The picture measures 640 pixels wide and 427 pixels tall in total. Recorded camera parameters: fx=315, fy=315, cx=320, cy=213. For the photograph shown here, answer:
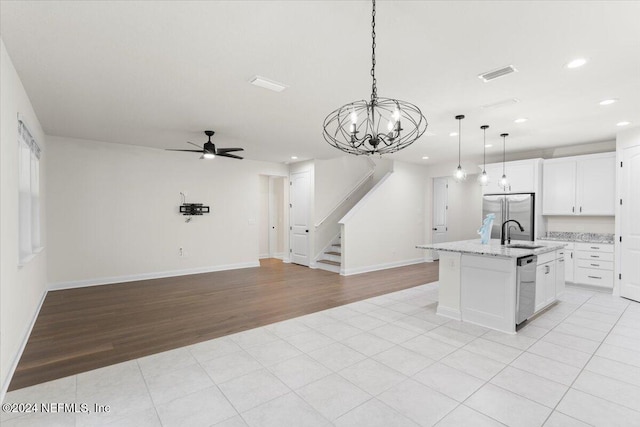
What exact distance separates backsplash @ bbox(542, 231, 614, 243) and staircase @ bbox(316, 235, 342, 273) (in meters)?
4.17

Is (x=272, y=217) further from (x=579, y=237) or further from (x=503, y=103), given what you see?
(x=579, y=237)

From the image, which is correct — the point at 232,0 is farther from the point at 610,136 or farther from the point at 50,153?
the point at 610,136

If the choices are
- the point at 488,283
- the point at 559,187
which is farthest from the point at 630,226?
the point at 488,283

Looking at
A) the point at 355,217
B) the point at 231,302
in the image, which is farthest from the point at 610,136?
the point at 231,302

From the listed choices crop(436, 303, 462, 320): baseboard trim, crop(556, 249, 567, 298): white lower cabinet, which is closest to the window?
crop(436, 303, 462, 320): baseboard trim

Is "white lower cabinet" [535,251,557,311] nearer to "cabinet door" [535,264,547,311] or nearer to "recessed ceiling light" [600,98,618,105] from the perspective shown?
"cabinet door" [535,264,547,311]

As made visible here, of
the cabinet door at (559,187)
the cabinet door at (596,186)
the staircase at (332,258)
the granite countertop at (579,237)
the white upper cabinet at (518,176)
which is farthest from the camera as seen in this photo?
the staircase at (332,258)

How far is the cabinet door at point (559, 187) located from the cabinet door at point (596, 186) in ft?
0.35

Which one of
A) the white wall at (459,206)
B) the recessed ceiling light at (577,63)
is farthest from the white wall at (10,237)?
the white wall at (459,206)

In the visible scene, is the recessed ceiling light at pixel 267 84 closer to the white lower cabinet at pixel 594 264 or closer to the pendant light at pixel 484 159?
the pendant light at pixel 484 159

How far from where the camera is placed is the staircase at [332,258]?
7196 mm

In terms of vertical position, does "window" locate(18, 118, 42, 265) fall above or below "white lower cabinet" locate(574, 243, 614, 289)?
above

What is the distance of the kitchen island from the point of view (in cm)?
349

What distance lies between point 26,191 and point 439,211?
28.1 ft
